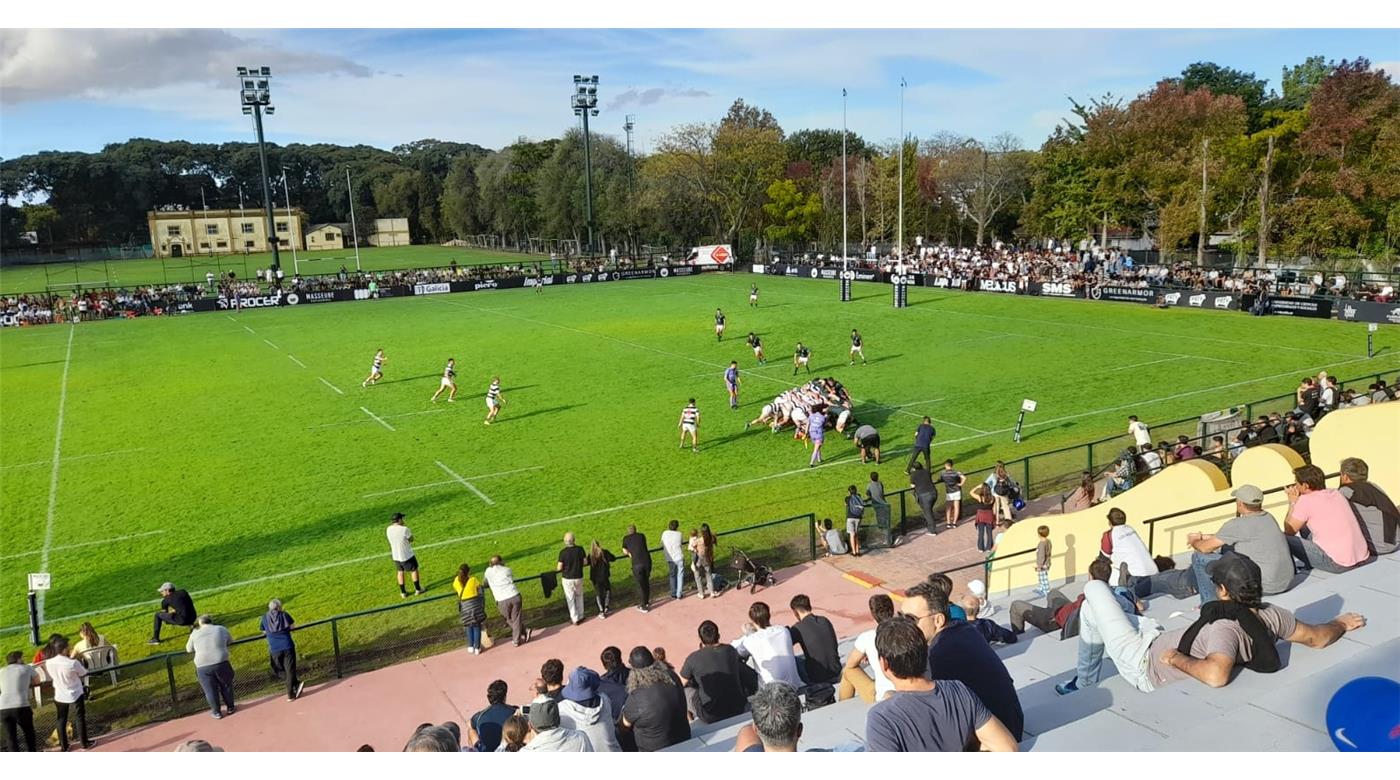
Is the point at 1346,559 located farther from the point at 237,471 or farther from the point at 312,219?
the point at 312,219

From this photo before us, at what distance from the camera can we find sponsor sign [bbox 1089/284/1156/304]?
47.5 metres

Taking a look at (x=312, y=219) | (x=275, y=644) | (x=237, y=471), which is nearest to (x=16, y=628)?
(x=275, y=644)

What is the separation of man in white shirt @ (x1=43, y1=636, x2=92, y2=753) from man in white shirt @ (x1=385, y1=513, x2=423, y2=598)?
14.8ft

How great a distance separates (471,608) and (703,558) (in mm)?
3464

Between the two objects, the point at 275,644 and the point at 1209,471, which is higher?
the point at 1209,471

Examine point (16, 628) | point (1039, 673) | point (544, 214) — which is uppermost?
point (544, 214)

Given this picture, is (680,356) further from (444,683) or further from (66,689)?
(66,689)

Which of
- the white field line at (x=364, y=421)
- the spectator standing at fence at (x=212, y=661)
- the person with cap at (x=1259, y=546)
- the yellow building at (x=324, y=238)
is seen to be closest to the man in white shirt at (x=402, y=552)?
the spectator standing at fence at (x=212, y=661)

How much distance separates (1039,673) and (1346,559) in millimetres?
3560

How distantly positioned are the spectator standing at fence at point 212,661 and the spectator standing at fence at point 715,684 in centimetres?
608

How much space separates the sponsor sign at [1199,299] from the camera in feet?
144

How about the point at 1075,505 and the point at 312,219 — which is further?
the point at 312,219

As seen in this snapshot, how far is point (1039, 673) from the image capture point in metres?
8.63

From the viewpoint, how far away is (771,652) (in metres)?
9.02
